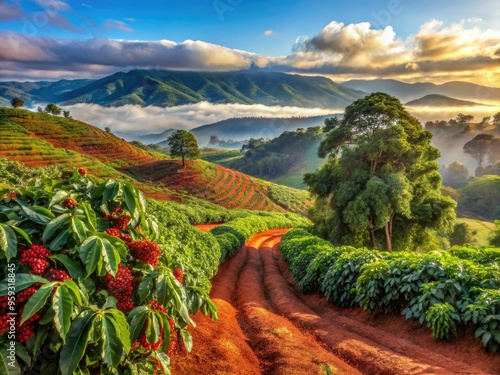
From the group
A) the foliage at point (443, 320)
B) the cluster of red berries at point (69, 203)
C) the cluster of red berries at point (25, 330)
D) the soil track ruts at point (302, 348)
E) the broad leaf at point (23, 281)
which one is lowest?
the soil track ruts at point (302, 348)

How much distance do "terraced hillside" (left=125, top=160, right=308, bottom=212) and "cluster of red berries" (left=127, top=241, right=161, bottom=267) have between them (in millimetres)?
60472

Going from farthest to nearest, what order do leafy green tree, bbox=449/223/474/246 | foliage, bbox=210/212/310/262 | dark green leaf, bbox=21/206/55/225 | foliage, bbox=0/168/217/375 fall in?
1. leafy green tree, bbox=449/223/474/246
2. foliage, bbox=210/212/310/262
3. dark green leaf, bbox=21/206/55/225
4. foliage, bbox=0/168/217/375

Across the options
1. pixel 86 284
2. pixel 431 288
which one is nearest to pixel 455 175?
pixel 431 288

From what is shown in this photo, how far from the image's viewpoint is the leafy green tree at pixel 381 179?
2147cm

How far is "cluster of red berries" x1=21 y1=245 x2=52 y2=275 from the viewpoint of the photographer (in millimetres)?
2662

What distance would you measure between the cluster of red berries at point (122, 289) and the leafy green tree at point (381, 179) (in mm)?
19864

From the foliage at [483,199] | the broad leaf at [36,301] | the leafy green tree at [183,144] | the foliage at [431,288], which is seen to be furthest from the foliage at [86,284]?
the foliage at [483,199]

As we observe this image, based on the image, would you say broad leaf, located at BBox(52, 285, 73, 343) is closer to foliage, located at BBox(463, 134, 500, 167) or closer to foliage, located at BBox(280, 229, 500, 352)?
foliage, located at BBox(280, 229, 500, 352)

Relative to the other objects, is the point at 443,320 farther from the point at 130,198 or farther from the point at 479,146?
the point at 479,146

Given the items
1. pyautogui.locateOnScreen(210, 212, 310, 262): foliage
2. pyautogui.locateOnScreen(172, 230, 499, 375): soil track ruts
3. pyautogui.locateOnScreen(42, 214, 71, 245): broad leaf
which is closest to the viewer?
pyautogui.locateOnScreen(42, 214, 71, 245): broad leaf

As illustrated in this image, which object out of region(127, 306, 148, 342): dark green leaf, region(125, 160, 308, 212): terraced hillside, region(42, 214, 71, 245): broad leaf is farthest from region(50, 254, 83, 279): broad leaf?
region(125, 160, 308, 212): terraced hillside

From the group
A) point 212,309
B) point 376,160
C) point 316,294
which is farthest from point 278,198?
point 212,309

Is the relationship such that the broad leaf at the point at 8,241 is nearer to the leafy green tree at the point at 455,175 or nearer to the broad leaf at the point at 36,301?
the broad leaf at the point at 36,301

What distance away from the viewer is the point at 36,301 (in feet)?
7.54
